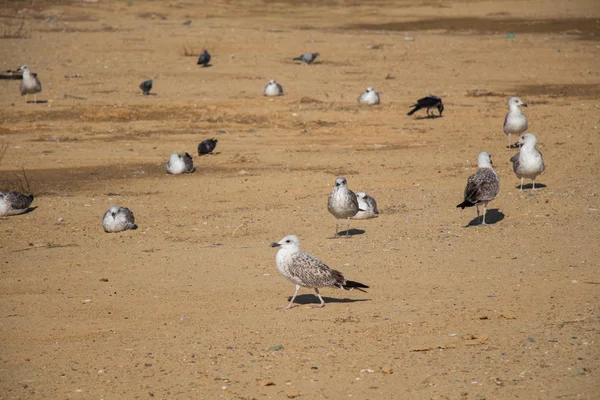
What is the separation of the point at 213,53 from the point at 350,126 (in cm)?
1163

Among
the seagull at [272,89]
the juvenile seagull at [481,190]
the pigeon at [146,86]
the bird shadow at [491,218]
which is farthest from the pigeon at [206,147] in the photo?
the juvenile seagull at [481,190]

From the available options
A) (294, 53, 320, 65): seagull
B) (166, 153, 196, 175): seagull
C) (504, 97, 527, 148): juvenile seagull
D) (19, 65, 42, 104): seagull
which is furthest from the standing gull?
(294, 53, 320, 65): seagull

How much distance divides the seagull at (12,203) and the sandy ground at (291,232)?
0.52 ft

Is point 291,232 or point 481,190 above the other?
point 481,190

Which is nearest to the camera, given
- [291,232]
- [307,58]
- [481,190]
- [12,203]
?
[481,190]

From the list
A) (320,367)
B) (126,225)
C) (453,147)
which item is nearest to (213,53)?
(453,147)

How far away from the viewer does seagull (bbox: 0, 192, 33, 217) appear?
13.8 meters

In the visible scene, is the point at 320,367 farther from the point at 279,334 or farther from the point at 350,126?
the point at 350,126

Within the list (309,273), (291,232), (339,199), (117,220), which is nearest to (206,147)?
(117,220)

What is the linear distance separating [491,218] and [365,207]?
1.72 metres

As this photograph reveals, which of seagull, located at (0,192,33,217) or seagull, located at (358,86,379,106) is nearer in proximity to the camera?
seagull, located at (0,192,33,217)

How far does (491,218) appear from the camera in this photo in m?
12.2

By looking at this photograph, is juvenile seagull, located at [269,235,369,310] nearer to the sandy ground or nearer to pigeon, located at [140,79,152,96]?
the sandy ground

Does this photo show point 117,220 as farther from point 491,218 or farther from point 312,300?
point 491,218
